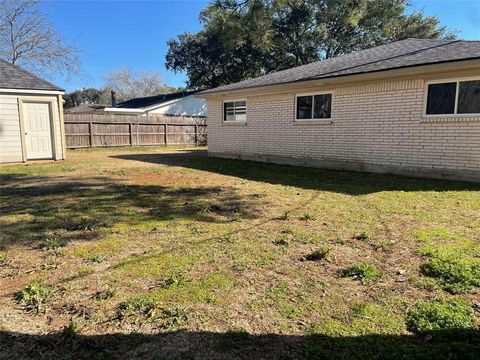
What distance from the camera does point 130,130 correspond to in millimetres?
22250

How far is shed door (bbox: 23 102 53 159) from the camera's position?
13.3 metres

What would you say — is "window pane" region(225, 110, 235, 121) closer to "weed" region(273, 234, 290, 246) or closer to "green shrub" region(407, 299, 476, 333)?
"weed" region(273, 234, 290, 246)

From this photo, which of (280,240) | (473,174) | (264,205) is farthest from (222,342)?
(473,174)

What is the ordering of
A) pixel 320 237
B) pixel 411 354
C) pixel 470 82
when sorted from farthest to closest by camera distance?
pixel 470 82 → pixel 320 237 → pixel 411 354

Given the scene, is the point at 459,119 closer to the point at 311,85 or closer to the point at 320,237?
the point at 311,85

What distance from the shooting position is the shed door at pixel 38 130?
13.3 m

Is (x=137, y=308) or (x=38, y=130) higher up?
(x=38, y=130)

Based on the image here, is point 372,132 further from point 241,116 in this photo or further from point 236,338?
point 236,338

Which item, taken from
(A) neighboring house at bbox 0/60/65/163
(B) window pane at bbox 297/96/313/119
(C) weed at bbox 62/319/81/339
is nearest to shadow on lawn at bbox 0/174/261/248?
(C) weed at bbox 62/319/81/339

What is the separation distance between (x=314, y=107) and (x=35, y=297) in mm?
10542

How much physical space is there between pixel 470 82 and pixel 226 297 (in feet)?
27.2

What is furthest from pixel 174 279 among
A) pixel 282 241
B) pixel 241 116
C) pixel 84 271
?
pixel 241 116

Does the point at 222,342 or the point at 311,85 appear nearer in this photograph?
the point at 222,342

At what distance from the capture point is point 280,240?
4586 millimetres
